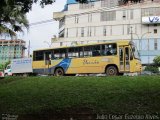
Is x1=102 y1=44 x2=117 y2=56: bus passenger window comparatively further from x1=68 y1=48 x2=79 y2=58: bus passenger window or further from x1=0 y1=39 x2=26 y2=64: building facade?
x1=0 y1=39 x2=26 y2=64: building facade

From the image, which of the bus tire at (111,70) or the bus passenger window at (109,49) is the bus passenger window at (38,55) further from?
the bus tire at (111,70)

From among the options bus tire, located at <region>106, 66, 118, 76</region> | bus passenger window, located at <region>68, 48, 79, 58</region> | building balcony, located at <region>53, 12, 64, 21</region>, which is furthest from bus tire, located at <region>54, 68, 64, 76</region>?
building balcony, located at <region>53, 12, 64, 21</region>

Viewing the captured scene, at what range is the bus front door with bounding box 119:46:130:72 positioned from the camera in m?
29.4

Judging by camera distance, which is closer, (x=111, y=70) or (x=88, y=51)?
(x=111, y=70)

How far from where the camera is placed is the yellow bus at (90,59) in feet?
96.7

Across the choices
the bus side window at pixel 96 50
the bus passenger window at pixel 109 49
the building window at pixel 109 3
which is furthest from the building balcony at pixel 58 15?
the bus passenger window at pixel 109 49

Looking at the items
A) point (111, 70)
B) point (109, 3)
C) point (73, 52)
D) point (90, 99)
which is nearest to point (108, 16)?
point (109, 3)

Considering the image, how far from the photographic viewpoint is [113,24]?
88.6m

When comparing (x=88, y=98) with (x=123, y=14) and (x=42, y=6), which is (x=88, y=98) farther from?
(x=123, y=14)

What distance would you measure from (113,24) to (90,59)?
2301 inches

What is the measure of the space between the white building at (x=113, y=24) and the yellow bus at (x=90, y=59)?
162ft

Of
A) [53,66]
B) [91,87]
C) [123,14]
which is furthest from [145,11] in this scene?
[91,87]

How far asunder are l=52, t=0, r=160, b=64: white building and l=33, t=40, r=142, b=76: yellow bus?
4951 cm

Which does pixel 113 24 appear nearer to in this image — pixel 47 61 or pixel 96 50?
pixel 47 61
